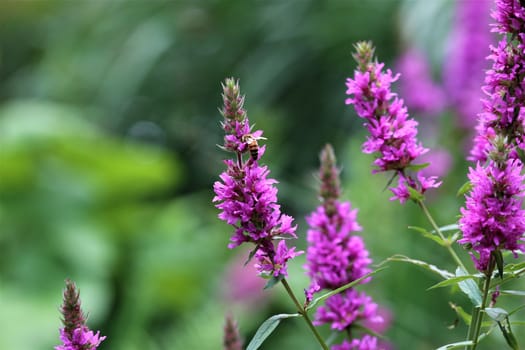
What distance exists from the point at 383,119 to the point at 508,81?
0.13 m

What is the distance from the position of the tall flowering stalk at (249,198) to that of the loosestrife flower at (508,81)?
0.20 m

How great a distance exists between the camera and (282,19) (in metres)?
5.38

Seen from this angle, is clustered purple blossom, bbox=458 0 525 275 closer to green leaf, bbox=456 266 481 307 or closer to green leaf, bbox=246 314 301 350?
green leaf, bbox=456 266 481 307

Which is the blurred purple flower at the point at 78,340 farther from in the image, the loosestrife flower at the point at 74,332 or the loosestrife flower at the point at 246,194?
the loosestrife flower at the point at 246,194

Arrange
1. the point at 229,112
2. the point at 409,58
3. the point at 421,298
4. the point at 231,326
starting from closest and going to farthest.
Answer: the point at 229,112 < the point at 231,326 < the point at 421,298 < the point at 409,58

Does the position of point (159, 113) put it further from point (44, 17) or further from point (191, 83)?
point (44, 17)

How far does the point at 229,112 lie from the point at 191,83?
16.5 ft

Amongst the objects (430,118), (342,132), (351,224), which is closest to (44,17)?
(342,132)

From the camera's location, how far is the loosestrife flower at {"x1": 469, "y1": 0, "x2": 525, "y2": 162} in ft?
2.33

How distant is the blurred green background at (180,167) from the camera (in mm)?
2805

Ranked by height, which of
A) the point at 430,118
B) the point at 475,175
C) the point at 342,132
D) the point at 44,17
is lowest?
the point at 475,175

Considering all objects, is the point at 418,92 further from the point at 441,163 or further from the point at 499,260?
the point at 499,260

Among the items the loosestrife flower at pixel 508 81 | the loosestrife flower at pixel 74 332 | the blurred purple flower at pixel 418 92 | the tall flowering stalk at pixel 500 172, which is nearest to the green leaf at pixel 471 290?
the tall flowering stalk at pixel 500 172

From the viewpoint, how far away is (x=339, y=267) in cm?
87
